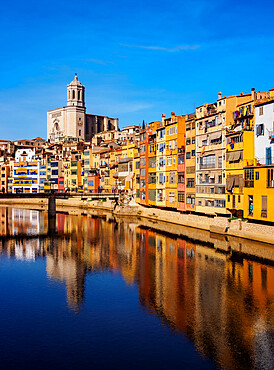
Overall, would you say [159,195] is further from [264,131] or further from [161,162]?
[264,131]

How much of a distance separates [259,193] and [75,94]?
162 metres

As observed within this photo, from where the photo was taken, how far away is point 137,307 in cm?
2486

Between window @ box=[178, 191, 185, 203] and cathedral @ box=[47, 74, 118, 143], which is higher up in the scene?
cathedral @ box=[47, 74, 118, 143]

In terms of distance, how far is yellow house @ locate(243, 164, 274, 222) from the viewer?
136 ft

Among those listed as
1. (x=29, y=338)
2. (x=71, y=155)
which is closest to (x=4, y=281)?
(x=29, y=338)

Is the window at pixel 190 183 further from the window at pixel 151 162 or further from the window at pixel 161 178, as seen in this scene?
the window at pixel 151 162

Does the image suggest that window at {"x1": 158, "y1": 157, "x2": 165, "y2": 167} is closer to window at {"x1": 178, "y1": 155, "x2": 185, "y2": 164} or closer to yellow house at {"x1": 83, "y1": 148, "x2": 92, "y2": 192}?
→ window at {"x1": 178, "y1": 155, "x2": 185, "y2": 164}

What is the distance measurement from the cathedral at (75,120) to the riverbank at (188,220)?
86.5m

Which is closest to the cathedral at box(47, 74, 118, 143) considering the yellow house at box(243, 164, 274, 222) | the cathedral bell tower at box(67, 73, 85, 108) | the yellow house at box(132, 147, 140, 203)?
the cathedral bell tower at box(67, 73, 85, 108)

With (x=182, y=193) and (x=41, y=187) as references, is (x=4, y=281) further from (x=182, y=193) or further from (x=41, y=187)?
(x=41, y=187)

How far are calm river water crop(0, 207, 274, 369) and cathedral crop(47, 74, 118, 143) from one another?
147 m

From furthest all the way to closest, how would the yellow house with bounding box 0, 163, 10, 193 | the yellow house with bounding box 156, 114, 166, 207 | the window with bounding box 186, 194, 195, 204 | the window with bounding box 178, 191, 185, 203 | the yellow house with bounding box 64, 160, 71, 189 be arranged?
the yellow house with bounding box 0, 163, 10, 193 → the yellow house with bounding box 64, 160, 71, 189 → the yellow house with bounding box 156, 114, 166, 207 → the window with bounding box 178, 191, 185, 203 → the window with bounding box 186, 194, 195, 204

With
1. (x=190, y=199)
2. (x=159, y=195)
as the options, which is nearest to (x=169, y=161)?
(x=159, y=195)

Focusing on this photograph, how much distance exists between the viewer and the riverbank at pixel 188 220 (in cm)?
4313
